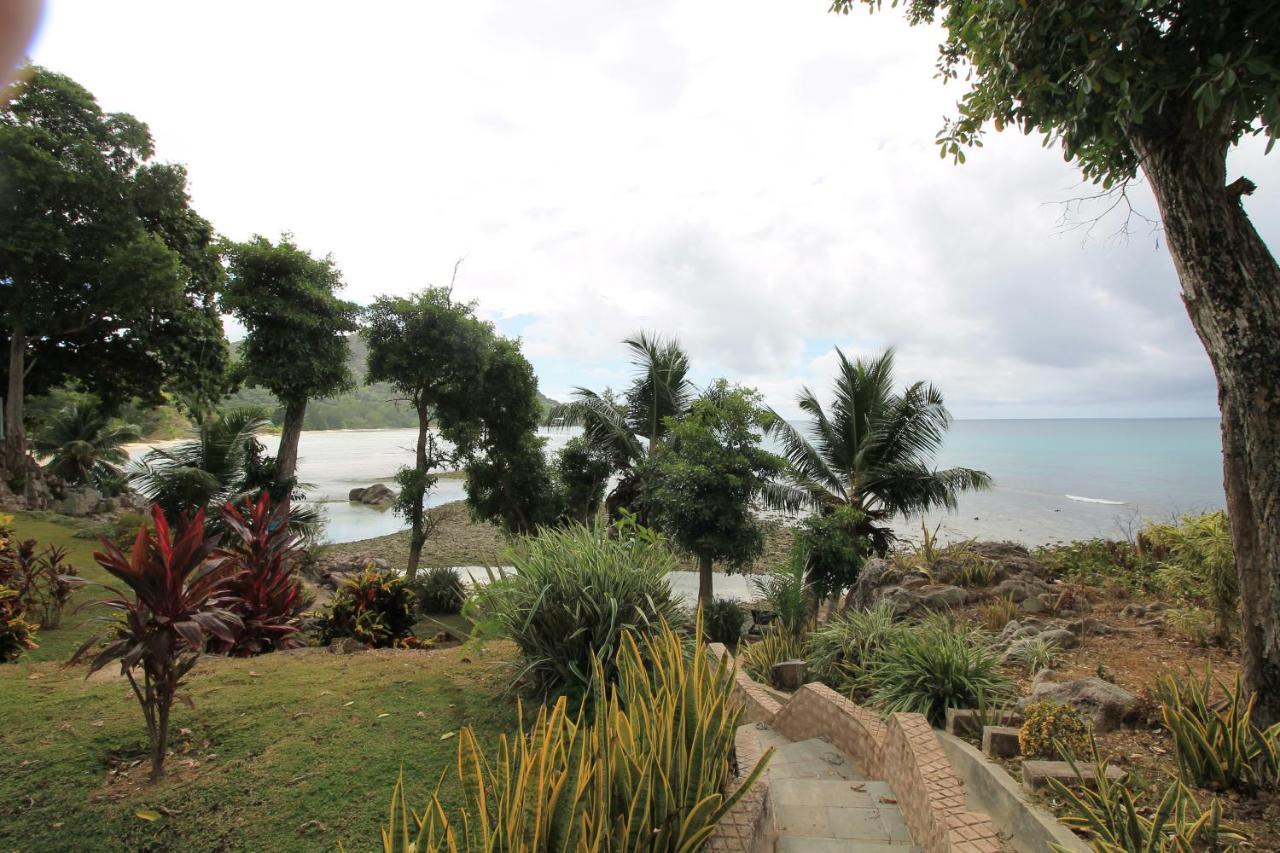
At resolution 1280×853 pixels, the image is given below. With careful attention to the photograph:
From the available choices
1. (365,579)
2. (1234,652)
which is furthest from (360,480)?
(1234,652)

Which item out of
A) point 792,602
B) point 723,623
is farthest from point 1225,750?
point 723,623

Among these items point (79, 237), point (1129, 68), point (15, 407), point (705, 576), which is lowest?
point (705, 576)

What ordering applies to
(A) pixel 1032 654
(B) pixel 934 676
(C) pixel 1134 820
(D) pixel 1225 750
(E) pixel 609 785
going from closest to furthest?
1. (E) pixel 609 785
2. (C) pixel 1134 820
3. (D) pixel 1225 750
4. (B) pixel 934 676
5. (A) pixel 1032 654

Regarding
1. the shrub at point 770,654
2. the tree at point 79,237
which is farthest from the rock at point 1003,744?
the tree at point 79,237

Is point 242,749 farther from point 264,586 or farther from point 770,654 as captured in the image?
point 770,654

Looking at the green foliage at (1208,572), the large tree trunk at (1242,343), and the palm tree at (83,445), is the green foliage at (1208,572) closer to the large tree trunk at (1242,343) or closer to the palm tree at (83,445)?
the large tree trunk at (1242,343)

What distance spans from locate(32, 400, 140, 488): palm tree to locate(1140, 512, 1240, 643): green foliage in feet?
75.4

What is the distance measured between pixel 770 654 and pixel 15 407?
56.6ft

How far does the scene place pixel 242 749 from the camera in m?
3.24

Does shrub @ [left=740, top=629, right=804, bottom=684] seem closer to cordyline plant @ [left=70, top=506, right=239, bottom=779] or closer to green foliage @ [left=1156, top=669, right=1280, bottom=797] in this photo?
green foliage @ [left=1156, top=669, right=1280, bottom=797]

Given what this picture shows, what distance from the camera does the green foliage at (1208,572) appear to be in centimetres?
484

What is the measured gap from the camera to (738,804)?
2.25 metres

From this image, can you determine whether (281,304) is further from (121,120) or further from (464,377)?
(121,120)

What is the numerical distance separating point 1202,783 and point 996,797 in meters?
0.86
